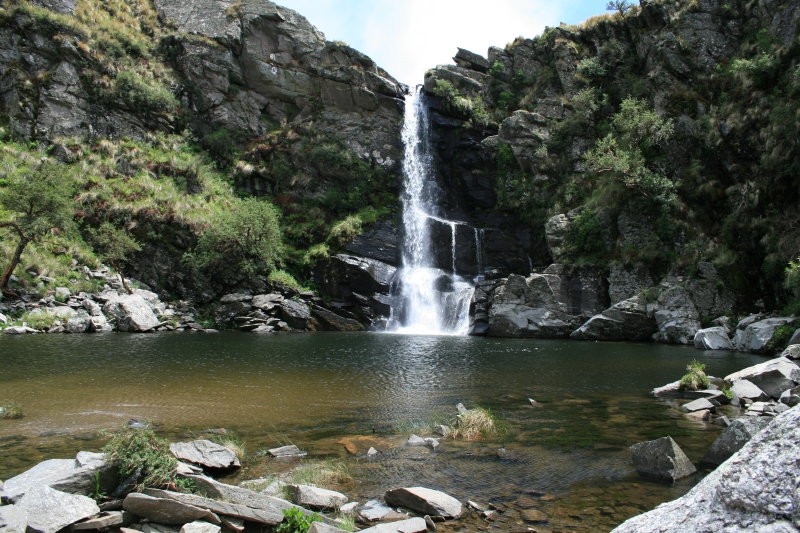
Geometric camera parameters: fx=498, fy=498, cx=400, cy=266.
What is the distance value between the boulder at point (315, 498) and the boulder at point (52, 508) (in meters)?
2.44

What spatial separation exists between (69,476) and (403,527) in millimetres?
4432

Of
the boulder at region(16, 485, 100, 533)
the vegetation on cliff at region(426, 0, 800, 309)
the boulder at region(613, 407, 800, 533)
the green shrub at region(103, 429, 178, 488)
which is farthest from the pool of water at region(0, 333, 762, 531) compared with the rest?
the vegetation on cliff at region(426, 0, 800, 309)

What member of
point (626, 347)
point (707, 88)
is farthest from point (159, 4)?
point (626, 347)

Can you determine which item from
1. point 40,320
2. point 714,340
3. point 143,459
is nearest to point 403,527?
point 143,459

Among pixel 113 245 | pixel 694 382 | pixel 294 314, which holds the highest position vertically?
pixel 113 245

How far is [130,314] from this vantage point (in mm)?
35781

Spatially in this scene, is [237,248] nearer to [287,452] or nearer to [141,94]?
[141,94]

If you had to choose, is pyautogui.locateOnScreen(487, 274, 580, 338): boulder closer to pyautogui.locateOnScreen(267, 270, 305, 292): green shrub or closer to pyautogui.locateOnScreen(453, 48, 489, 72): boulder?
pyautogui.locateOnScreen(267, 270, 305, 292): green shrub

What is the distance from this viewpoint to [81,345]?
2605cm

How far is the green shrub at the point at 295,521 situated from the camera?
239 inches

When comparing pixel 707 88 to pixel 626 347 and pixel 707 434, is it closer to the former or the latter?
pixel 626 347

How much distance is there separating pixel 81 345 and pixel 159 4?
5675 cm

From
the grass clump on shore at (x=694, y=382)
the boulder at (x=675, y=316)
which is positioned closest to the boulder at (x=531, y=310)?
the boulder at (x=675, y=316)

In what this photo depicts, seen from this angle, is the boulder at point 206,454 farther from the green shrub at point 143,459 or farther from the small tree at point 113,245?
the small tree at point 113,245
